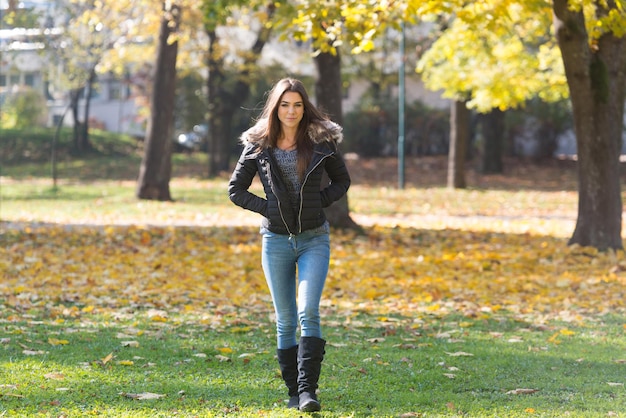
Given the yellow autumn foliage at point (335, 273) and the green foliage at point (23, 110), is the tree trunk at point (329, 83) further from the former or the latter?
the green foliage at point (23, 110)

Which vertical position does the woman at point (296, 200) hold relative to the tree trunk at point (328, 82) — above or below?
below

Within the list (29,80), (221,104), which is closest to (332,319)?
(221,104)

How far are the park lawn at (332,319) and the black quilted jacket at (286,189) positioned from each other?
1.12m

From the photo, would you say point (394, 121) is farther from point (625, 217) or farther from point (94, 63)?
point (625, 217)

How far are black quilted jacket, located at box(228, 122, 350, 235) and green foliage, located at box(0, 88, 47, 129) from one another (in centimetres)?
4332

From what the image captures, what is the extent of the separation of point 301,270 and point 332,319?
3.83 m

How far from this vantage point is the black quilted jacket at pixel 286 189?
592cm

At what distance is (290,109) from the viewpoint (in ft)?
19.6

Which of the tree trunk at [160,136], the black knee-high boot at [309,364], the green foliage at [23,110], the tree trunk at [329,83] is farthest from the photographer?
the green foliage at [23,110]

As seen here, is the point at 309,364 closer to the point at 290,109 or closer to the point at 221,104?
the point at 290,109

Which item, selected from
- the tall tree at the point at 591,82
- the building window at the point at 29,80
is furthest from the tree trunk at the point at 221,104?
the building window at the point at 29,80

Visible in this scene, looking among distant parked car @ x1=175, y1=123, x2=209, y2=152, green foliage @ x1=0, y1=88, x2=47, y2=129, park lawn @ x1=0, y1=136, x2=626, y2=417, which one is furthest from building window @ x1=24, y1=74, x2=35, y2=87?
park lawn @ x1=0, y1=136, x2=626, y2=417

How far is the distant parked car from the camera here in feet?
145

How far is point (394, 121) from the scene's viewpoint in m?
41.3
